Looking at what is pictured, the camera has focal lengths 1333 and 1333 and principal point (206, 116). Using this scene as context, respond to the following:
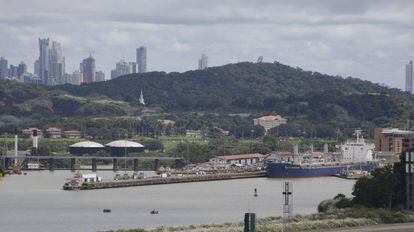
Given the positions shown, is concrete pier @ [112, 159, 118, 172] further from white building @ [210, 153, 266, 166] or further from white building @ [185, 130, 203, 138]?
white building @ [185, 130, 203, 138]

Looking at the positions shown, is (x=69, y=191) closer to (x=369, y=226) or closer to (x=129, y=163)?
(x=369, y=226)

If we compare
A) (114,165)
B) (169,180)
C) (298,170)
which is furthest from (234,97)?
(169,180)

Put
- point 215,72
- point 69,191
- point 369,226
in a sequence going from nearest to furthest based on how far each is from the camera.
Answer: point 369,226 < point 69,191 < point 215,72

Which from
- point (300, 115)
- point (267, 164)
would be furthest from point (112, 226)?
point (300, 115)

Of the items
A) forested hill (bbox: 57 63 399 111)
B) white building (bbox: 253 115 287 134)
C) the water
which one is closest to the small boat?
the water

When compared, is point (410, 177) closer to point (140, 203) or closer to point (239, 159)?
point (140, 203)

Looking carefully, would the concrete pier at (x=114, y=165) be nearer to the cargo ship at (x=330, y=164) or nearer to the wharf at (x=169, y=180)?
the cargo ship at (x=330, y=164)
